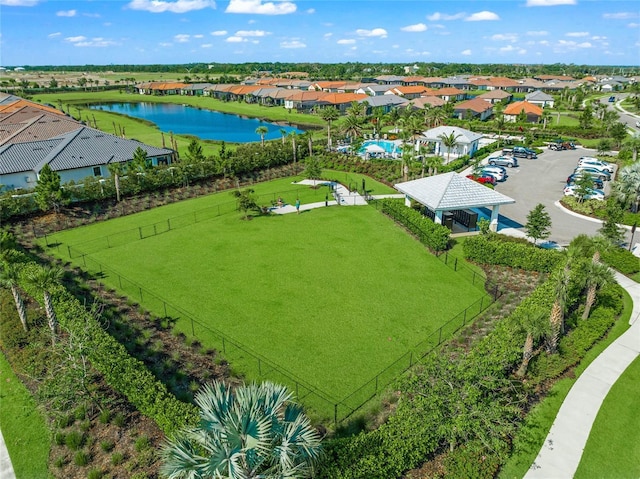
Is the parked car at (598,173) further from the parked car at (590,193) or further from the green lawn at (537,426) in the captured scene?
the green lawn at (537,426)

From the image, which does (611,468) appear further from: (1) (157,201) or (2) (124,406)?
(1) (157,201)

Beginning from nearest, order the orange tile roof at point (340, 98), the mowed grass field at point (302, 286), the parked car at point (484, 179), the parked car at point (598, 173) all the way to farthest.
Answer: the mowed grass field at point (302, 286) < the parked car at point (484, 179) < the parked car at point (598, 173) < the orange tile roof at point (340, 98)

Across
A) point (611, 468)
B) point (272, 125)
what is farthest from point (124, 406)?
point (272, 125)

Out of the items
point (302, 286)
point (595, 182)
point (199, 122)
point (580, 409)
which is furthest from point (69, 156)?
point (199, 122)

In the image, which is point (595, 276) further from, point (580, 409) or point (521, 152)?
point (521, 152)

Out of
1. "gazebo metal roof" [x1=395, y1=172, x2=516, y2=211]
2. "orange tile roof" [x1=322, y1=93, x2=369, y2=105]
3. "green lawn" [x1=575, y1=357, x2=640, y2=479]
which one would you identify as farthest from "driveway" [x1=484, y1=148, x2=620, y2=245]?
"orange tile roof" [x1=322, y1=93, x2=369, y2=105]

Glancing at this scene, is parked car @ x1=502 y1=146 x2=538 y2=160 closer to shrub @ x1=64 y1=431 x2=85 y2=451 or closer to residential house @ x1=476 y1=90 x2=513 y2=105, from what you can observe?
residential house @ x1=476 y1=90 x2=513 y2=105

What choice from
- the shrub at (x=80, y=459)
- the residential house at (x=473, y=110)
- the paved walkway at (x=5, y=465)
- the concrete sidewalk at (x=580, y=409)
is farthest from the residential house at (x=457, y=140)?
the paved walkway at (x=5, y=465)
